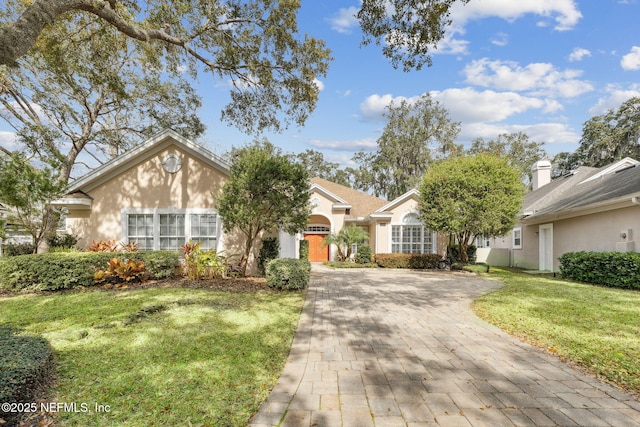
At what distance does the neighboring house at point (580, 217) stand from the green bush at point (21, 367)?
16.0 meters

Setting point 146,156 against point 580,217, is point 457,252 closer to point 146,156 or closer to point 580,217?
point 580,217

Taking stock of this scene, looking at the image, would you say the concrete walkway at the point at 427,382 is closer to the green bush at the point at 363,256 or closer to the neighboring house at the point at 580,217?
the neighboring house at the point at 580,217

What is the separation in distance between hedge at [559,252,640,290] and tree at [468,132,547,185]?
27.3 m

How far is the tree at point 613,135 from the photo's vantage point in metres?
31.0

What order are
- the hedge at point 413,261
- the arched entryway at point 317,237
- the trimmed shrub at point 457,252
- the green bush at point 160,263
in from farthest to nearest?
the arched entryway at point 317,237 < the trimmed shrub at point 457,252 < the hedge at point 413,261 < the green bush at point 160,263

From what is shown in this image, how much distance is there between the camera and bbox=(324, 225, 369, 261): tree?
18391 millimetres

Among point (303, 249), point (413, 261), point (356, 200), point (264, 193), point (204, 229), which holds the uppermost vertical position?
point (356, 200)

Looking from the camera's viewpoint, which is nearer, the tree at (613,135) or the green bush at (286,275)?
the green bush at (286,275)

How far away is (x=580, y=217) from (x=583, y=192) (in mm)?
2798

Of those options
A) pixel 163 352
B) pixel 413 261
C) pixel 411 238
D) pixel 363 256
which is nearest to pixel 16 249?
pixel 163 352

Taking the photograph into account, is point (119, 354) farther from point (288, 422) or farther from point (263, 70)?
point (263, 70)

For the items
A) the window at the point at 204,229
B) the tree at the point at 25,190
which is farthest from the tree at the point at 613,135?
the tree at the point at 25,190

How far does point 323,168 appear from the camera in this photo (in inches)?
1869

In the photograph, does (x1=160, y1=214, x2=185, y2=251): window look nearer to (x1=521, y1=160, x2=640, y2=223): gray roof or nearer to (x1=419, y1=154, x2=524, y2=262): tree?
(x1=419, y1=154, x2=524, y2=262): tree
